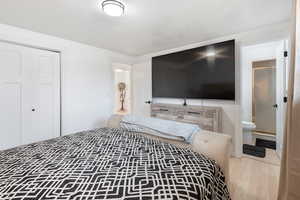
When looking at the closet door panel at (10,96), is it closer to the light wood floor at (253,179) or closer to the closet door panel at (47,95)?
the closet door panel at (47,95)

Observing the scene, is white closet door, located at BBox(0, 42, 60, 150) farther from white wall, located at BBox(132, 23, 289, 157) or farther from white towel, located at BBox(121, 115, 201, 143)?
white wall, located at BBox(132, 23, 289, 157)

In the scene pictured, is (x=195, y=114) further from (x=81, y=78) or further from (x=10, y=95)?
(x=10, y=95)

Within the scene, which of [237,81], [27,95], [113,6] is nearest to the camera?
[113,6]

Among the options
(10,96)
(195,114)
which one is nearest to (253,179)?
(195,114)

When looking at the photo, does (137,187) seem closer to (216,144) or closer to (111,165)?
(111,165)

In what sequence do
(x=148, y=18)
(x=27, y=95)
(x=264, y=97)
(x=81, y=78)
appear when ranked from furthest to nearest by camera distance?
(x=264, y=97) < (x=81, y=78) < (x=27, y=95) < (x=148, y=18)

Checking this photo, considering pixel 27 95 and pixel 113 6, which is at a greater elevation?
pixel 113 6

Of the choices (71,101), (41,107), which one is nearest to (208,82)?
(71,101)

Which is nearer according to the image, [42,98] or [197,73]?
[42,98]

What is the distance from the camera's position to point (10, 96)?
8.16 feet

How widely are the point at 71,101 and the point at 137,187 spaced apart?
113 inches

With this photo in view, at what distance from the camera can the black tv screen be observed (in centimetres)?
277

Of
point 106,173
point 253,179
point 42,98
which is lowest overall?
point 253,179

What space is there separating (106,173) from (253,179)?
2118 millimetres
